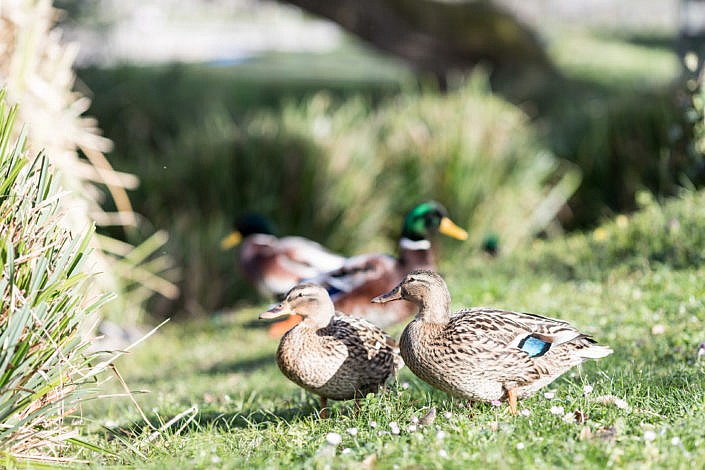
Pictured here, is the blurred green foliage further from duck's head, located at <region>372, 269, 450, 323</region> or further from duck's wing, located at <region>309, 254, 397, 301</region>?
duck's head, located at <region>372, 269, 450, 323</region>

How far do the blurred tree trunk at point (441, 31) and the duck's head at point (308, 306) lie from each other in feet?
45.0

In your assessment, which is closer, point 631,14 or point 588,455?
point 588,455

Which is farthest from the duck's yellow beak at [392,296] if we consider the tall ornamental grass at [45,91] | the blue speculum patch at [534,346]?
the tall ornamental grass at [45,91]

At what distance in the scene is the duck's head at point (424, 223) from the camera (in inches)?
329

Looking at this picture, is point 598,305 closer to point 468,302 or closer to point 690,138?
point 468,302

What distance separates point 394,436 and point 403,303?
10.8 feet

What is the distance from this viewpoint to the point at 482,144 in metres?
11.9

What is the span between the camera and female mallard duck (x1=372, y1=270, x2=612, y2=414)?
4562 millimetres

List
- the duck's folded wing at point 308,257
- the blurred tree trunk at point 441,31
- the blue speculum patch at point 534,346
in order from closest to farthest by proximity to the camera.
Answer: the blue speculum patch at point 534,346 < the duck's folded wing at point 308,257 < the blurred tree trunk at point 441,31

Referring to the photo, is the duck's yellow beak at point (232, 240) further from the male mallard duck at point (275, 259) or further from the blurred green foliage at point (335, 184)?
the blurred green foliage at point (335, 184)

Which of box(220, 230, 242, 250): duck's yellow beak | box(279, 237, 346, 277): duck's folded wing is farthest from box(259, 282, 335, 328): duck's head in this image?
box(220, 230, 242, 250): duck's yellow beak

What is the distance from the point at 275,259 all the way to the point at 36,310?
20.6 feet

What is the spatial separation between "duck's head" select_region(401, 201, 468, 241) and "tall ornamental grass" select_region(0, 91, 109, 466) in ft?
14.0

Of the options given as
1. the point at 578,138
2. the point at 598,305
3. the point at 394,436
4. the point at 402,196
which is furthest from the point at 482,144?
the point at 394,436
